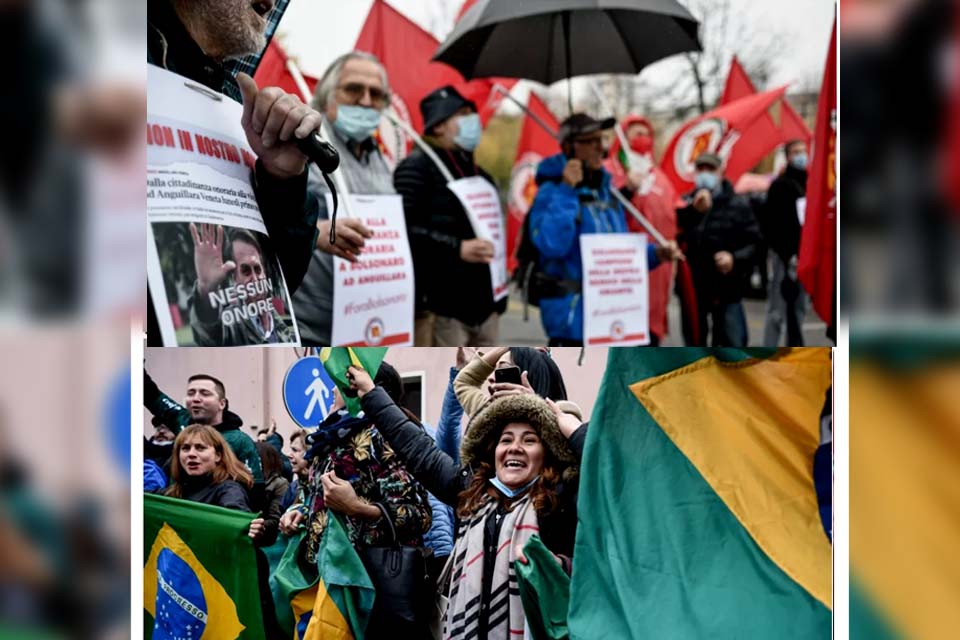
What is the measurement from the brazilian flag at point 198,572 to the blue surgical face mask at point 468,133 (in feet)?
7.50

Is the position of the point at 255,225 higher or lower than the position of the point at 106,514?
higher

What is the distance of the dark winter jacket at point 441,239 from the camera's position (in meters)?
4.39

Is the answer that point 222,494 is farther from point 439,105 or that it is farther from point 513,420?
point 439,105

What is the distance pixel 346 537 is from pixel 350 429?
0.29 m

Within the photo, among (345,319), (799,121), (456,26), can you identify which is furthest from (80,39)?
(799,121)

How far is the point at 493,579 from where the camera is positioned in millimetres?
2822

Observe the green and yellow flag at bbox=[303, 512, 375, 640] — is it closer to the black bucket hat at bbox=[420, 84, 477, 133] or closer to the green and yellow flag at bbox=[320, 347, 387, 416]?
the green and yellow flag at bbox=[320, 347, 387, 416]

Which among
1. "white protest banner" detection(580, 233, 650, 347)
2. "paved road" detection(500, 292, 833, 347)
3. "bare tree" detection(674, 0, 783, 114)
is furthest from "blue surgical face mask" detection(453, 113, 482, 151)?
"bare tree" detection(674, 0, 783, 114)

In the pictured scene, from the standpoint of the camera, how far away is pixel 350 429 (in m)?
2.97

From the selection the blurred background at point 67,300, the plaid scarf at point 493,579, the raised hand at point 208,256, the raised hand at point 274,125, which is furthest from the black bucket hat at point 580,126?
the blurred background at point 67,300

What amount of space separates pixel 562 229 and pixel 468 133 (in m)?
0.63


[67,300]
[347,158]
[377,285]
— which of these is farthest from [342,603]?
[347,158]

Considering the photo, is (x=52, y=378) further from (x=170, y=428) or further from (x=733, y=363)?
(x=733, y=363)

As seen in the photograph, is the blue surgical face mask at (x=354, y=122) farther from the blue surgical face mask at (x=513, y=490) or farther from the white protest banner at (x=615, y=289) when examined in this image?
the blue surgical face mask at (x=513, y=490)
